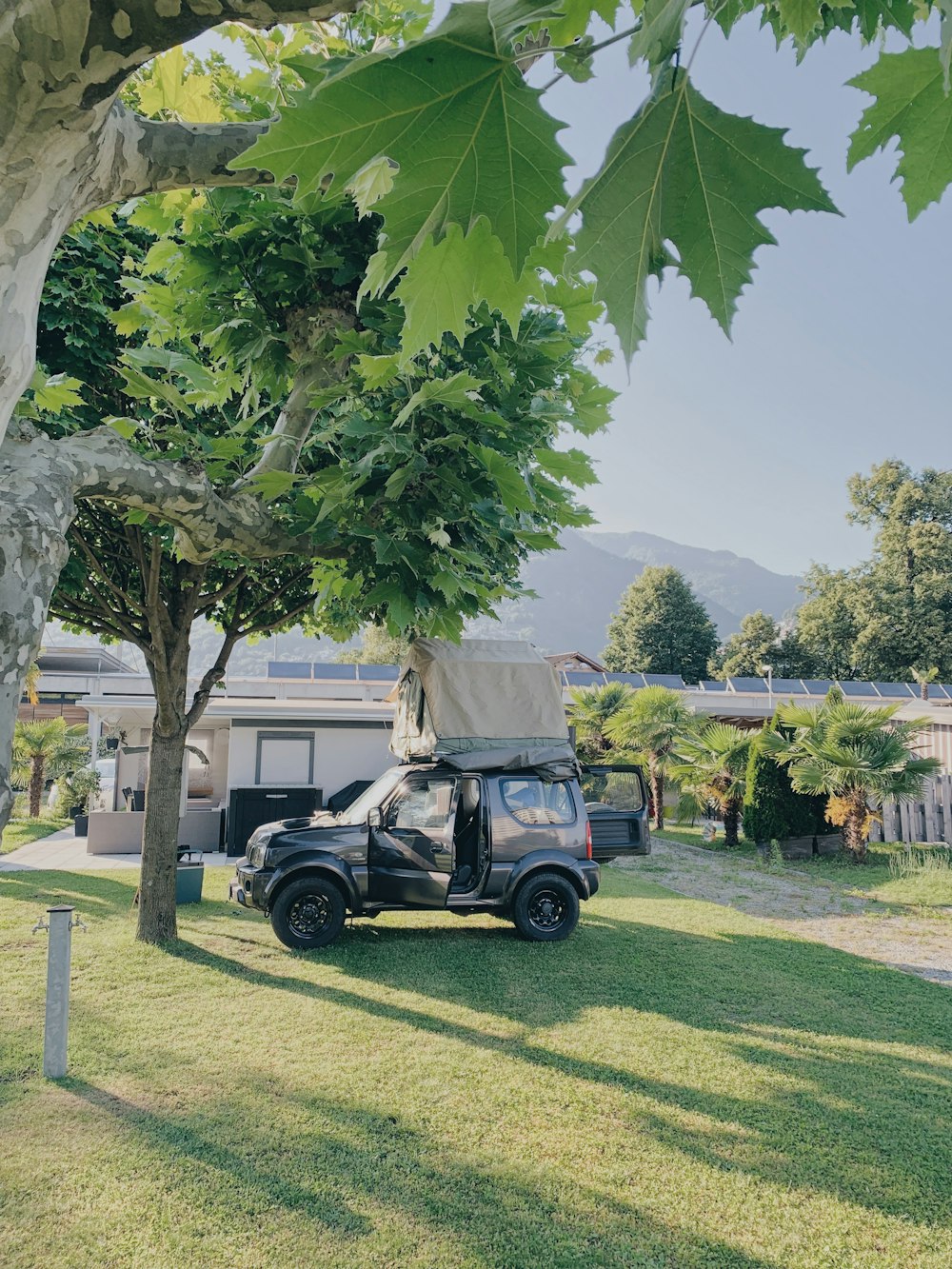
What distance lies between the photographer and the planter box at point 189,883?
455 inches

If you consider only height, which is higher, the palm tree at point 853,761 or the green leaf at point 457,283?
the green leaf at point 457,283

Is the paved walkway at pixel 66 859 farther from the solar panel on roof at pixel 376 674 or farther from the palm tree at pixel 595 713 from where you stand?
the solar panel on roof at pixel 376 674

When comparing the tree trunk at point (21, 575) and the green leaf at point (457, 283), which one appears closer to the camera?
the green leaf at point (457, 283)

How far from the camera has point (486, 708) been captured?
30.9 ft

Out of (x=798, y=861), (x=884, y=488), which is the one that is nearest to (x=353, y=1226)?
(x=798, y=861)

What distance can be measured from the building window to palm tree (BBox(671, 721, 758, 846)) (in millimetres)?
8817

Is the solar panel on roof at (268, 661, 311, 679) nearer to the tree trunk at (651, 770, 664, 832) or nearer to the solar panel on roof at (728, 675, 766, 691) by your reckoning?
the tree trunk at (651, 770, 664, 832)

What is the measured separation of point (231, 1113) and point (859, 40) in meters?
5.74

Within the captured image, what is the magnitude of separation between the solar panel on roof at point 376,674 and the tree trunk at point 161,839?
19.1m

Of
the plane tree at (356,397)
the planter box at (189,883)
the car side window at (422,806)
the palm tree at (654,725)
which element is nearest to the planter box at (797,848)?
the palm tree at (654,725)

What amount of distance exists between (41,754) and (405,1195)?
19.1m

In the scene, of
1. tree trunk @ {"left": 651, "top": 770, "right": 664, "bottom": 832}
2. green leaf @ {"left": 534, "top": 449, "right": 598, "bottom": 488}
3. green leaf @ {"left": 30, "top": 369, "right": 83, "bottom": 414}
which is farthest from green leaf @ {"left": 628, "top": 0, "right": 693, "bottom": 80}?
tree trunk @ {"left": 651, "top": 770, "right": 664, "bottom": 832}

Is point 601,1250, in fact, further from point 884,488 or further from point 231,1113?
point 884,488

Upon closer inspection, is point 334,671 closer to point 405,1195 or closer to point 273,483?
point 405,1195
